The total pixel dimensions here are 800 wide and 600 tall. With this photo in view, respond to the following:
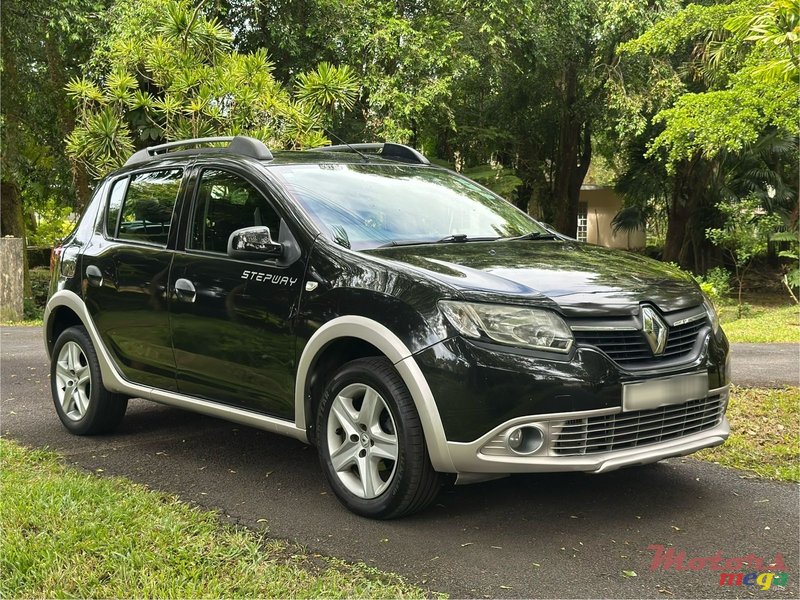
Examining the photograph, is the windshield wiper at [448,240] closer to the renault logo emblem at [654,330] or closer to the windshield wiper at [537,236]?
the windshield wiper at [537,236]

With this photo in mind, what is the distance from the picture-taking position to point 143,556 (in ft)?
11.8

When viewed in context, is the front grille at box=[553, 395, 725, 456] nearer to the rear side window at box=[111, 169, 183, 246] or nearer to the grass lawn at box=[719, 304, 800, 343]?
the rear side window at box=[111, 169, 183, 246]

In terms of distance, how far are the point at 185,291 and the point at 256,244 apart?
747 millimetres

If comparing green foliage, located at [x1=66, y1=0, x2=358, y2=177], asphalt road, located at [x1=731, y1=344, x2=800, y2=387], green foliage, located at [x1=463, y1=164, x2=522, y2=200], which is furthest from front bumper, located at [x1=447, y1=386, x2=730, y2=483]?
green foliage, located at [x1=463, y1=164, x2=522, y2=200]

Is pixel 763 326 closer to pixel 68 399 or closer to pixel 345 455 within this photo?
pixel 68 399

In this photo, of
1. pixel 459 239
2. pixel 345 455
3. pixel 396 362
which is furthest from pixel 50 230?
pixel 396 362

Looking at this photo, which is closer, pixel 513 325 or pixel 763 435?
pixel 513 325

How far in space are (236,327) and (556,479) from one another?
1.95 meters

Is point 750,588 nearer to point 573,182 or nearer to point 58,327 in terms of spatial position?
point 58,327

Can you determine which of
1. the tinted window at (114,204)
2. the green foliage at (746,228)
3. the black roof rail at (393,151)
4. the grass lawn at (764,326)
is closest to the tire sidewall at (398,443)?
the black roof rail at (393,151)

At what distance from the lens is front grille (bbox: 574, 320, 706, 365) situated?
154 inches

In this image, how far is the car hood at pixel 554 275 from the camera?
13.0 feet

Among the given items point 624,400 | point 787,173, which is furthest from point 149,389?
point 787,173

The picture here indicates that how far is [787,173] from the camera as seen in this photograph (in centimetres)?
2441
